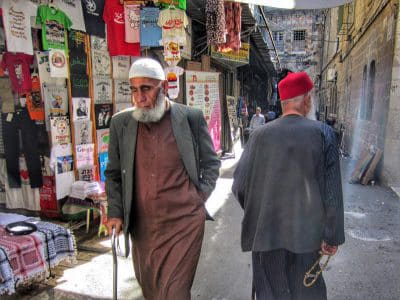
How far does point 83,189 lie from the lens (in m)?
4.72

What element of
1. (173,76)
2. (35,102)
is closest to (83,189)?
(35,102)

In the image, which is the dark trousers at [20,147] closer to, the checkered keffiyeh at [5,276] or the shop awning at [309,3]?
the checkered keffiyeh at [5,276]

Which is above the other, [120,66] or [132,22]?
[132,22]

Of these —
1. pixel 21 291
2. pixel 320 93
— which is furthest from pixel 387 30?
pixel 320 93

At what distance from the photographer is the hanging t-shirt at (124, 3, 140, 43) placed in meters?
5.41

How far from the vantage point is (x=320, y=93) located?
3269cm

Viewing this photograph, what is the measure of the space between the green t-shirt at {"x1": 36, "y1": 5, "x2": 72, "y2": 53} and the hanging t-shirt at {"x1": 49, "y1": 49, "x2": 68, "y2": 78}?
0.07m

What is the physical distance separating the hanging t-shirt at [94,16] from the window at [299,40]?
28.9 meters

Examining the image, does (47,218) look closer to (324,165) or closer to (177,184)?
(177,184)

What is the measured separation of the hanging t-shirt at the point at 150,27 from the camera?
5441 mm

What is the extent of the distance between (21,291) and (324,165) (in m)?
2.97

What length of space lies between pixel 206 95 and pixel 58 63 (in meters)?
5.14

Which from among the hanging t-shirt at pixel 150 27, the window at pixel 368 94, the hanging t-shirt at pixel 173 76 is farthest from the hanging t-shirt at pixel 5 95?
the window at pixel 368 94

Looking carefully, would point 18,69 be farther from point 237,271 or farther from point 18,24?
point 237,271
